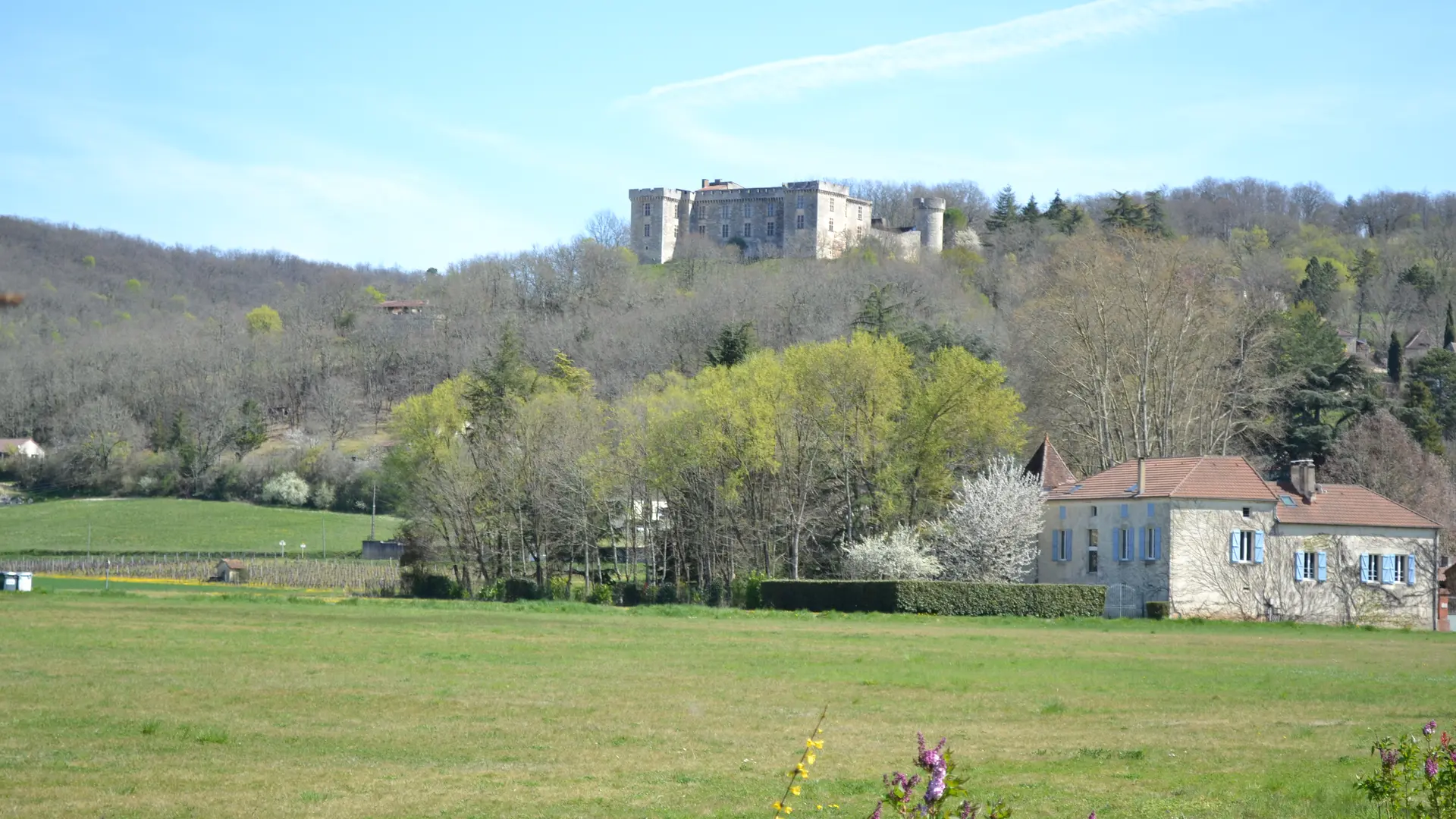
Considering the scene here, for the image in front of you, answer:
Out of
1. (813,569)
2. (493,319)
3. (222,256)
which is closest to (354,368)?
(493,319)

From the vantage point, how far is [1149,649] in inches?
1334

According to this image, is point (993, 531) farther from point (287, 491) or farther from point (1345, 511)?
point (287, 491)

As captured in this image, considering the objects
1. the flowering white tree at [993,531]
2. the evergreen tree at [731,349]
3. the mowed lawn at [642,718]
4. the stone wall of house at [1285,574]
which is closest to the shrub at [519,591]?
the flowering white tree at [993,531]

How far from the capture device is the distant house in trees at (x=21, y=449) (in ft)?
397

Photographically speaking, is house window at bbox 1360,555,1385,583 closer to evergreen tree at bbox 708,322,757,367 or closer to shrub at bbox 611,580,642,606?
shrub at bbox 611,580,642,606

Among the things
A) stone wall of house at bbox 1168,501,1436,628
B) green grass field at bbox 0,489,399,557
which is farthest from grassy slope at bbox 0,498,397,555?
stone wall of house at bbox 1168,501,1436,628

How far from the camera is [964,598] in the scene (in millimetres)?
48469

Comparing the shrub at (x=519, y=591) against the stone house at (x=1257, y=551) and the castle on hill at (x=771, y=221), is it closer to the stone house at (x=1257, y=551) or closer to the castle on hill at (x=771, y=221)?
the stone house at (x=1257, y=551)

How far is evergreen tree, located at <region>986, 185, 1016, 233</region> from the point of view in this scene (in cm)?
17250

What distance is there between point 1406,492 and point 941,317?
3004cm

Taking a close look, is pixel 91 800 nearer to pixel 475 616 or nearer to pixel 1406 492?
pixel 475 616

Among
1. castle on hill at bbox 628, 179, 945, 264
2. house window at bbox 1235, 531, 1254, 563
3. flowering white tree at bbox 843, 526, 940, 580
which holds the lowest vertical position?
flowering white tree at bbox 843, 526, 940, 580

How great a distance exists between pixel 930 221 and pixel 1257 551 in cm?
13152

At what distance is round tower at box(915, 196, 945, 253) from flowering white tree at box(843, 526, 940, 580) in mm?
125526
